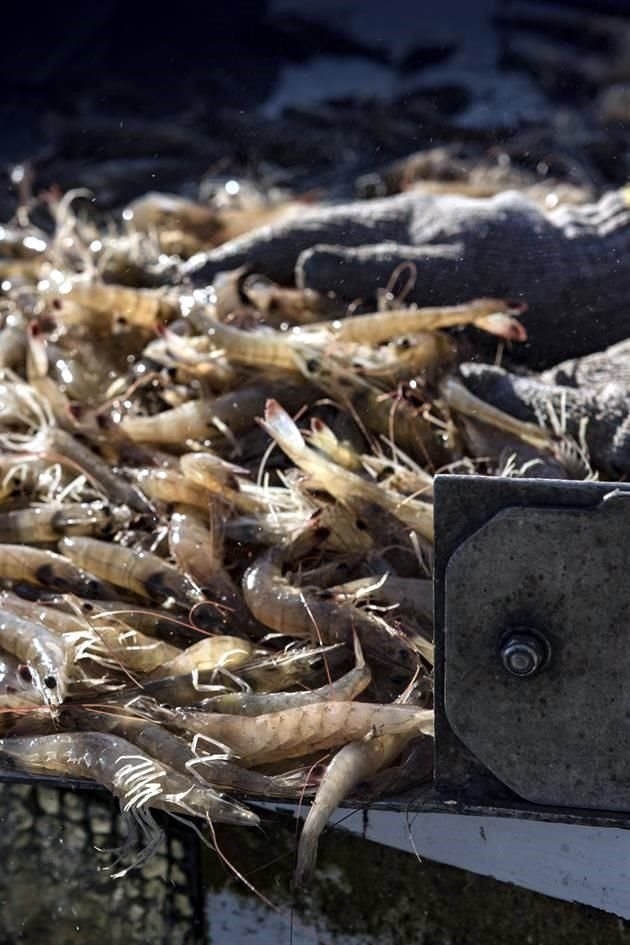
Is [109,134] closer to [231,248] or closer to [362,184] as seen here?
[362,184]

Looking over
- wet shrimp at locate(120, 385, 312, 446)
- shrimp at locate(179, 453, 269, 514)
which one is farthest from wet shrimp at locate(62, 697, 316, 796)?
wet shrimp at locate(120, 385, 312, 446)

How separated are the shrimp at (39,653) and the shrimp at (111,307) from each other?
4.68 feet

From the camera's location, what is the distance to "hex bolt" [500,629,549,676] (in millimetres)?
2225

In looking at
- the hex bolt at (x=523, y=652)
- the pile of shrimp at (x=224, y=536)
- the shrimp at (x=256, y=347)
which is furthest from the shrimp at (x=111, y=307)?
the hex bolt at (x=523, y=652)

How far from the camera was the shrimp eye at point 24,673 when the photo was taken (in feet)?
9.62

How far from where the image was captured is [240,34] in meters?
11.6

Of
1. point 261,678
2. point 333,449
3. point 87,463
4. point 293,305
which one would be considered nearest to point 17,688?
point 261,678

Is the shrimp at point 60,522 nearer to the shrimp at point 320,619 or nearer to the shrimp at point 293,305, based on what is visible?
the shrimp at point 320,619

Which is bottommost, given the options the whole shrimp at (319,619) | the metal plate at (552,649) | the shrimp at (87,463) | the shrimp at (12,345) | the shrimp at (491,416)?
the shrimp at (12,345)

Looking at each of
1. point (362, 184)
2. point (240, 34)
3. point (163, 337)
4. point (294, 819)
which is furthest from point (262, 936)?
point (240, 34)

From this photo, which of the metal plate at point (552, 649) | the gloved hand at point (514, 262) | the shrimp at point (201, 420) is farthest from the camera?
the gloved hand at point (514, 262)

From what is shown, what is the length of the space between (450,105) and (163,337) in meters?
6.26

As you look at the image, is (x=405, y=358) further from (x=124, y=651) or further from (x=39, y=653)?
(x=39, y=653)

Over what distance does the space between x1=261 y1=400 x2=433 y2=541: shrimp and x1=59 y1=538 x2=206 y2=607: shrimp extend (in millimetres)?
461
